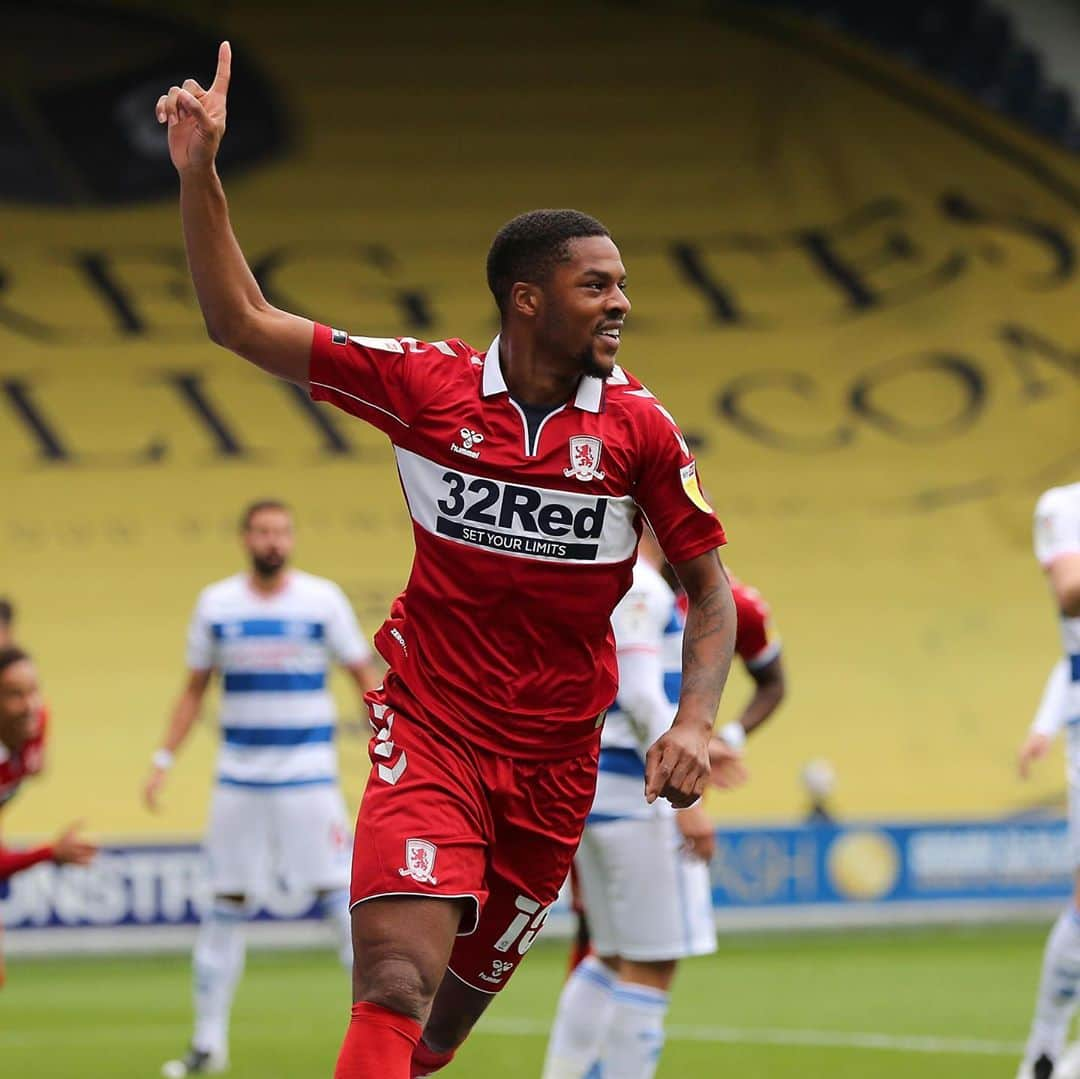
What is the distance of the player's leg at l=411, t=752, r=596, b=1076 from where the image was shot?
15.8ft

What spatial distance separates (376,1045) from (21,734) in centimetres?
339

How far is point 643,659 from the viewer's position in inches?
257

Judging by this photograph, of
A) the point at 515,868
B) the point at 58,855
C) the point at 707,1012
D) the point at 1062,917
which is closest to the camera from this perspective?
the point at 515,868

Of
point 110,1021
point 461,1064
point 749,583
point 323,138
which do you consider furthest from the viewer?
point 323,138

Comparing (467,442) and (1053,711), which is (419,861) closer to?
(467,442)

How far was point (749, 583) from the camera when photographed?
60.6ft

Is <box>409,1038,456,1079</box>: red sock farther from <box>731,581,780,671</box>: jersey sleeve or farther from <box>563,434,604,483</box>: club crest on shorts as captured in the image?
<box>731,581,780,671</box>: jersey sleeve

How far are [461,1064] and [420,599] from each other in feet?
14.7

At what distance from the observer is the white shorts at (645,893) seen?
6469 millimetres

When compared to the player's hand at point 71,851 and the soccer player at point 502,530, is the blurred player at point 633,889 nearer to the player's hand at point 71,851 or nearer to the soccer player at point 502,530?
the soccer player at point 502,530

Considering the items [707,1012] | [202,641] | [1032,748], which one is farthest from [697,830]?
[707,1012]

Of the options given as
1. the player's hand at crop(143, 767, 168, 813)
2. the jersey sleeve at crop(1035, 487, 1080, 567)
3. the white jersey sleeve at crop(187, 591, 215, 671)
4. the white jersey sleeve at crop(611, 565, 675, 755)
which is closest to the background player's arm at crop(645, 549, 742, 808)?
the white jersey sleeve at crop(611, 565, 675, 755)

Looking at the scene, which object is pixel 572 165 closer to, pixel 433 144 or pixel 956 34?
A: pixel 433 144

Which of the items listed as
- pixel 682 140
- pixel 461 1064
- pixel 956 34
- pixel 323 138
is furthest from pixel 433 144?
pixel 461 1064
